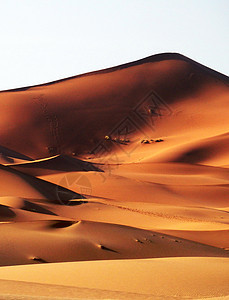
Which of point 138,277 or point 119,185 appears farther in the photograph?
point 119,185

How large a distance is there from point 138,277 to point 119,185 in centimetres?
1702

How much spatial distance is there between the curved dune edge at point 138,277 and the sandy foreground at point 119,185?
0.05 feet

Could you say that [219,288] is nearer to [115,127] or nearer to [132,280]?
[132,280]

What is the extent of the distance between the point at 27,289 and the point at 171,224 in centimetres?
1139

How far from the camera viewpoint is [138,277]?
19.9 ft

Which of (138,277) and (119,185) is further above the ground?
(138,277)

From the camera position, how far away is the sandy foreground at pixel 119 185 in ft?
20.2

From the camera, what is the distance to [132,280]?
233 inches

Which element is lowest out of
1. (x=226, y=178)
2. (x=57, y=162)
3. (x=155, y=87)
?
(x=226, y=178)

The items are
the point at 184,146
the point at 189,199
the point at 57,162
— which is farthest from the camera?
the point at 184,146

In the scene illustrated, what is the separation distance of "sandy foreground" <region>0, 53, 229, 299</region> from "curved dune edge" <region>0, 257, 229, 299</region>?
0.01 metres

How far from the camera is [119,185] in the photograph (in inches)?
909

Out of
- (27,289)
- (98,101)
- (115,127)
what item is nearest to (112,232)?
(27,289)

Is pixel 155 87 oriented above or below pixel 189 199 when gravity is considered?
above
